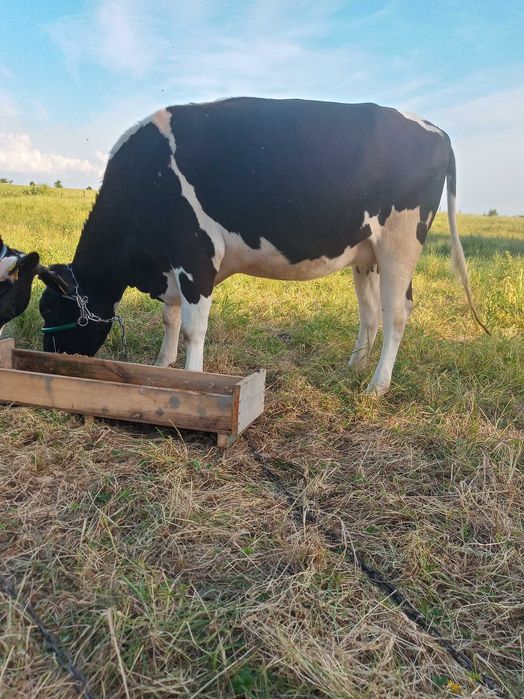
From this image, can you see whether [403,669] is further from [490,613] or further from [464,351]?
[464,351]

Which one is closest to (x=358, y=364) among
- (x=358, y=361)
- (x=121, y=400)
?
(x=358, y=361)

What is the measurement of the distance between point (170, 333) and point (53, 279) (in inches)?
42.9

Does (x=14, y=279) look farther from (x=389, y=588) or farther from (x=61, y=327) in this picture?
(x=389, y=588)

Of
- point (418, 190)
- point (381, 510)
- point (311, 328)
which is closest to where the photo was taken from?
point (381, 510)

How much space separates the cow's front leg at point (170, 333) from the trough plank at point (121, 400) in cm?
136

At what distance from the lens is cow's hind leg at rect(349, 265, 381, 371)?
16.1 feet

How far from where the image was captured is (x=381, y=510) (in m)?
2.79

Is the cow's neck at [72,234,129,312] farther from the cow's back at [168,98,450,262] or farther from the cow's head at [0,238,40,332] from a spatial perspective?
the cow's back at [168,98,450,262]

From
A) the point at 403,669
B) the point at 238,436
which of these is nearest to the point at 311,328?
the point at 238,436

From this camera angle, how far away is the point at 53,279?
4109 mm

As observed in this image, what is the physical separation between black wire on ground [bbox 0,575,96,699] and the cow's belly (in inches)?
106

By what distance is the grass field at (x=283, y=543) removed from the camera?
5.79 ft

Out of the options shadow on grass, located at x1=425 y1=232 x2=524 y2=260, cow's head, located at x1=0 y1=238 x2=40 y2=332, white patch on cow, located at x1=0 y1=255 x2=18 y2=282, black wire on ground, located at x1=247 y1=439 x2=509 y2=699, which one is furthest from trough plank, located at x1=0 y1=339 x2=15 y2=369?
shadow on grass, located at x1=425 y1=232 x2=524 y2=260

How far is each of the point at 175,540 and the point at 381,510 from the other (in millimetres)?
1095
